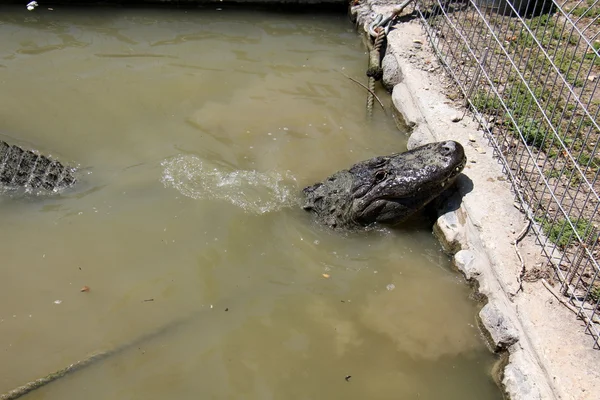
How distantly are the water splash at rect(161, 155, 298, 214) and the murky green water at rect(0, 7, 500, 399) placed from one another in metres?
0.02

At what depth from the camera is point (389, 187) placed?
5.30 meters

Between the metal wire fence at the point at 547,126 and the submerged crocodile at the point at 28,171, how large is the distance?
4328 millimetres

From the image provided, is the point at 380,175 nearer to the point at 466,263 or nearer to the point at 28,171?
the point at 466,263

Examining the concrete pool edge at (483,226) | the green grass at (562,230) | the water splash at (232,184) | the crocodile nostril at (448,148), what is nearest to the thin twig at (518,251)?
the concrete pool edge at (483,226)

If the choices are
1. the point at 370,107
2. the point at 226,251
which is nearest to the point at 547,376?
the point at 226,251

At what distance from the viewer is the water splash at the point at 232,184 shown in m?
5.66

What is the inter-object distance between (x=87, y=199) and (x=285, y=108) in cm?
257

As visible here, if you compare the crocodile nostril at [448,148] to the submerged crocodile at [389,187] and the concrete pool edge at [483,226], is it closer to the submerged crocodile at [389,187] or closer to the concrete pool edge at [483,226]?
the submerged crocodile at [389,187]

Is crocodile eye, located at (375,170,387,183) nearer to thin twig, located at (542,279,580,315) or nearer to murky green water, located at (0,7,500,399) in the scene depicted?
murky green water, located at (0,7,500,399)

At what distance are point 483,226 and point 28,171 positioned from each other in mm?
4233

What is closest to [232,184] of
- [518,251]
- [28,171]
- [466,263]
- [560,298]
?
[28,171]

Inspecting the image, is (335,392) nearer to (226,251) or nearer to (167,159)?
(226,251)

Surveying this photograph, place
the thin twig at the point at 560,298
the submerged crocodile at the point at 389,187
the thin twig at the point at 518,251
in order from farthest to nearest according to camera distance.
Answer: the submerged crocodile at the point at 389,187 < the thin twig at the point at 518,251 < the thin twig at the point at 560,298

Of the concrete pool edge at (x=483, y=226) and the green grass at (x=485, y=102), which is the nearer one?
the concrete pool edge at (x=483, y=226)
